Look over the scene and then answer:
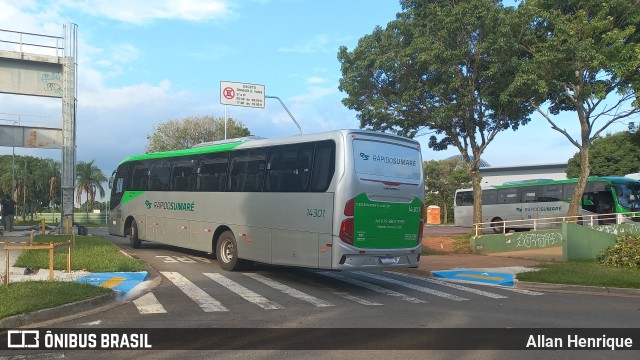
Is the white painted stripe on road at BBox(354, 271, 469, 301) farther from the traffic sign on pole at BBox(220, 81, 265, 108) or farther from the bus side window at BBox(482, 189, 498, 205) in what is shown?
the bus side window at BBox(482, 189, 498, 205)

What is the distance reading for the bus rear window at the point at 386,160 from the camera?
35.3ft

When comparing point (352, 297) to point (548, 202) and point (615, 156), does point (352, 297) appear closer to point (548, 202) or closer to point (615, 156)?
point (548, 202)

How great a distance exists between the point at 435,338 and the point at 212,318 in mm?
3421

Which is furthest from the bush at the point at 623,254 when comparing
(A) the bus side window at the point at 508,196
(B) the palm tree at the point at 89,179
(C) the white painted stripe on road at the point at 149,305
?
(B) the palm tree at the point at 89,179

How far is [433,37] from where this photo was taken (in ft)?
74.4

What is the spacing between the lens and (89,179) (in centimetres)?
6462

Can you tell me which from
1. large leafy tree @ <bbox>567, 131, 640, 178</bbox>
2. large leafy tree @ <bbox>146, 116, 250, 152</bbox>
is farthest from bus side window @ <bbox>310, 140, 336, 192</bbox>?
large leafy tree @ <bbox>567, 131, 640, 178</bbox>

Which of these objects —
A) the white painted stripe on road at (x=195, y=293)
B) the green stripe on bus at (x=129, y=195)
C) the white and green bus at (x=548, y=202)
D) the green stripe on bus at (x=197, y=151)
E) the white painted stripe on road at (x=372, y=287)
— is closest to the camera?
the white painted stripe on road at (x=195, y=293)

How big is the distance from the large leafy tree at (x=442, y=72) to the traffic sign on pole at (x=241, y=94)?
5.64 metres

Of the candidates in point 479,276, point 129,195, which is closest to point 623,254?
point 479,276

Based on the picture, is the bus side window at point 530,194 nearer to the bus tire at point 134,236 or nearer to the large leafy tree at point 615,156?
the large leafy tree at point 615,156

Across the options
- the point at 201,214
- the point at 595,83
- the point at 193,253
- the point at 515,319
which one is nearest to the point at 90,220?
the point at 193,253

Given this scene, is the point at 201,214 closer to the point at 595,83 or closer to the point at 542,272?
the point at 542,272

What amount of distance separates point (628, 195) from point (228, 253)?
23497mm
